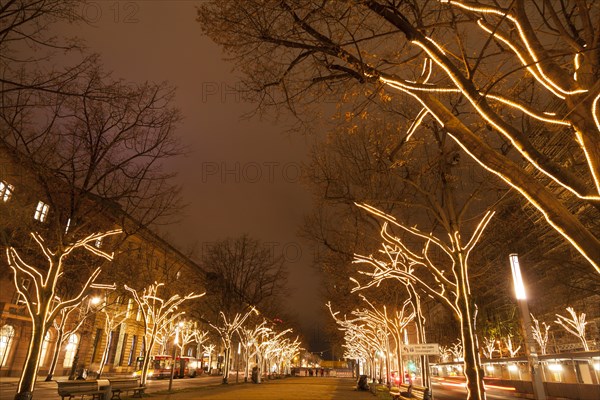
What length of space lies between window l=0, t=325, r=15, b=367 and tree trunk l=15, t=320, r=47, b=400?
23646 millimetres

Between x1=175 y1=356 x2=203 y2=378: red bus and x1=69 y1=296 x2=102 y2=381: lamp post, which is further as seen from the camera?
x1=175 y1=356 x2=203 y2=378: red bus

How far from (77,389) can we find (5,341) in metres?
23.1

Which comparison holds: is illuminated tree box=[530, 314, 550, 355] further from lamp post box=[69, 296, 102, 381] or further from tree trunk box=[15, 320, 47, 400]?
tree trunk box=[15, 320, 47, 400]

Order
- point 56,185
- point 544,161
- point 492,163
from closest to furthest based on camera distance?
point 544,161, point 492,163, point 56,185

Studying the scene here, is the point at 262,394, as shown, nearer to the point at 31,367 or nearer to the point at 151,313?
the point at 151,313

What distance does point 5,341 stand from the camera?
1174 inches

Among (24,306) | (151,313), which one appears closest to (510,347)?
(151,313)

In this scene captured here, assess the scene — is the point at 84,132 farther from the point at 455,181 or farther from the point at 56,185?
the point at 455,181

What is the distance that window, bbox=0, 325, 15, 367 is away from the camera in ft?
96.7

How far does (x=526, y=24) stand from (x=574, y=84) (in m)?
1.04

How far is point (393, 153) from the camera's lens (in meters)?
10.7

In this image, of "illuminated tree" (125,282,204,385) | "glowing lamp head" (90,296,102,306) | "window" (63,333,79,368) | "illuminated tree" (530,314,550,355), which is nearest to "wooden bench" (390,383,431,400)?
"illuminated tree" (125,282,204,385)

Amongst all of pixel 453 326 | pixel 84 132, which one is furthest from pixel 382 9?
pixel 453 326

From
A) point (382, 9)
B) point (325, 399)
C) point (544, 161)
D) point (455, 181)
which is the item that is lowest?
point (325, 399)
